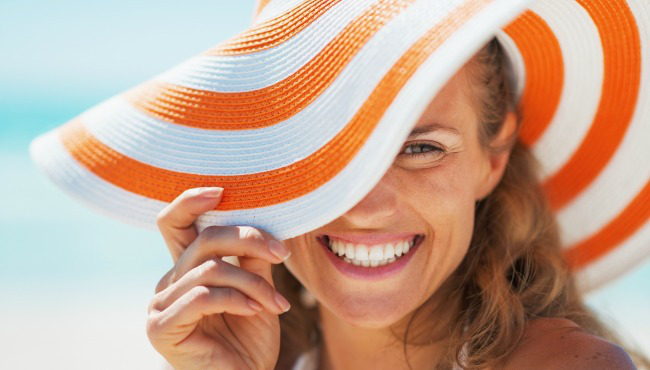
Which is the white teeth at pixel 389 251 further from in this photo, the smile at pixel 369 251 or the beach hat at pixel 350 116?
the beach hat at pixel 350 116

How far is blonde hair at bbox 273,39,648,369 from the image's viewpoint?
6.48 feet

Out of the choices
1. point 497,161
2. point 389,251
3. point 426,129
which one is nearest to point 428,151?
point 426,129

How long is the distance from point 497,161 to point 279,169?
0.89 metres

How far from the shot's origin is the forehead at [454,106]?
178cm

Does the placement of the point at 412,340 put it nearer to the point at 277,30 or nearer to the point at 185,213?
the point at 185,213

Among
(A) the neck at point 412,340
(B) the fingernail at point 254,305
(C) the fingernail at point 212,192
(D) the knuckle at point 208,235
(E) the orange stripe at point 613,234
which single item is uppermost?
(C) the fingernail at point 212,192

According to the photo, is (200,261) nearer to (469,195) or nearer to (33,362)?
(469,195)

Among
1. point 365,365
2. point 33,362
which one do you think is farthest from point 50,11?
point 365,365

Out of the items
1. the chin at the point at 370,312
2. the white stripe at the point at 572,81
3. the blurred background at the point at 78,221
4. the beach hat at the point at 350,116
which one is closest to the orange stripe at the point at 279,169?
the beach hat at the point at 350,116

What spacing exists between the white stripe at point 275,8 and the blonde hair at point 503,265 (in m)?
0.55

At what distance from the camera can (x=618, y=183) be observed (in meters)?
2.17

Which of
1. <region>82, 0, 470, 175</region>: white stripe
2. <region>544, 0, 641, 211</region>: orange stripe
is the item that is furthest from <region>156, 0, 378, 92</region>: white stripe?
<region>544, 0, 641, 211</region>: orange stripe

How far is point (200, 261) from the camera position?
1662 mm

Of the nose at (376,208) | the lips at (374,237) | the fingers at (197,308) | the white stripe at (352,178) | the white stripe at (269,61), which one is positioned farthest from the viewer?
the lips at (374,237)
